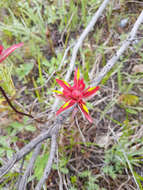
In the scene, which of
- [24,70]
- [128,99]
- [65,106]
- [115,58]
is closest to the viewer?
[65,106]

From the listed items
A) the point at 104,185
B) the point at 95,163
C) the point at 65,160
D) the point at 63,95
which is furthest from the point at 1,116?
the point at 104,185

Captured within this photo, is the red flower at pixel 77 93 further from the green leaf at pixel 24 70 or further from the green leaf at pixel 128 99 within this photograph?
the green leaf at pixel 24 70

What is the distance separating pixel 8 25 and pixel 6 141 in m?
1.35

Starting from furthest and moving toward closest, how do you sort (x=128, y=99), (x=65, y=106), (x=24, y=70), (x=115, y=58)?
(x=24, y=70), (x=128, y=99), (x=115, y=58), (x=65, y=106)

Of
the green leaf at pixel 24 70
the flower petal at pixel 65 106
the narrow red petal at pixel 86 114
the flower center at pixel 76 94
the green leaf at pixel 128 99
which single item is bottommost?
the narrow red petal at pixel 86 114

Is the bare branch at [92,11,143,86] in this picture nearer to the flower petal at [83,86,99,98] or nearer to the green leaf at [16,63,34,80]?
the flower petal at [83,86,99,98]

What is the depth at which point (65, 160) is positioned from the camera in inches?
57.6

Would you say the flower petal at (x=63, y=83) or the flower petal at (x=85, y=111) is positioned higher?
the flower petal at (x=63, y=83)

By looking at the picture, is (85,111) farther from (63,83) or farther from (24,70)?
(24,70)

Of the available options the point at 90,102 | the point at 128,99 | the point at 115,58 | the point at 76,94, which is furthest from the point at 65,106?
the point at 128,99

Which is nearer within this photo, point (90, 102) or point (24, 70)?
point (90, 102)

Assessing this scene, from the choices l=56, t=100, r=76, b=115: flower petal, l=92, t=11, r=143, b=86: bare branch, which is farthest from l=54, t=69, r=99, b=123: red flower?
l=92, t=11, r=143, b=86: bare branch

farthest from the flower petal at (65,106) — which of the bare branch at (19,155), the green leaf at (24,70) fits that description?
the green leaf at (24,70)

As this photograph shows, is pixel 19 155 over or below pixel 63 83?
below
